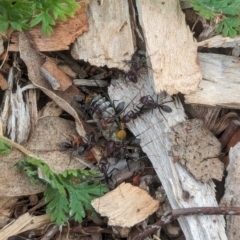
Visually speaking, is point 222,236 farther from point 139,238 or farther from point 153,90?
point 153,90

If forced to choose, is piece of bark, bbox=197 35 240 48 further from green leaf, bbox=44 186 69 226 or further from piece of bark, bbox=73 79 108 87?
green leaf, bbox=44 186 69 226

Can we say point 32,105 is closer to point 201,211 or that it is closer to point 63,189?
point 63,189

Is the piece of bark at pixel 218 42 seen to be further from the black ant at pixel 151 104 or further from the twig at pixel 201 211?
the twig at pixel 201 211

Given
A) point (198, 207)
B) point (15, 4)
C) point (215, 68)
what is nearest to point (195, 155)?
point (198, 207)

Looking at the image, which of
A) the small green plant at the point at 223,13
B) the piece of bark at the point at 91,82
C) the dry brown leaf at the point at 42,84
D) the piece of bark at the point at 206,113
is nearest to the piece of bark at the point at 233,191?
the piece of bark at the point at 206,113

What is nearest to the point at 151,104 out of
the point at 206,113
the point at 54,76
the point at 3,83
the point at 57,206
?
the point at 206,113
